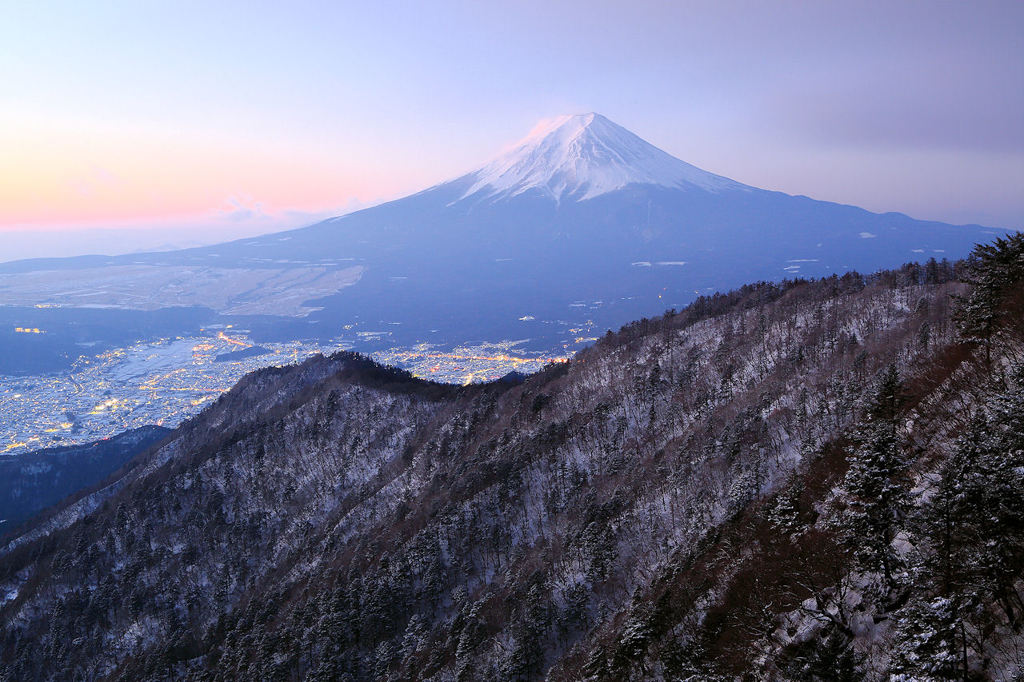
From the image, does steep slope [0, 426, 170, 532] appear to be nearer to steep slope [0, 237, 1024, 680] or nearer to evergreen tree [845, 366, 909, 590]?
steep slope [0, 237, 1024, 680]

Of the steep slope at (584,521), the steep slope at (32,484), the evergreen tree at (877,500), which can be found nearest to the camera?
the evergreen tree at (877,500)

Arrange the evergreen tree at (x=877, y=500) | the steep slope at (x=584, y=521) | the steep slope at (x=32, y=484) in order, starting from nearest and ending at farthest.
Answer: the evergreen tree at (x=877, y=500) < the steep slope at (x=584, y=521) < the steep slope at (x=32, y=484)

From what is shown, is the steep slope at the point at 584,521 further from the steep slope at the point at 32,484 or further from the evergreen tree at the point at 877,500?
the steep slope at the point at 32,484

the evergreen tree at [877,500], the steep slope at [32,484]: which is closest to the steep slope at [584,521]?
the evergreen tree at [877,500]

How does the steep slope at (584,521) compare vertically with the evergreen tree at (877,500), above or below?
below

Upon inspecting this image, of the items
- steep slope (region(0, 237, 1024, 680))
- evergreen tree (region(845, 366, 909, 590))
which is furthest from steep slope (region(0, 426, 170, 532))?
evergreen tree (region(845, 366, 909, 590))

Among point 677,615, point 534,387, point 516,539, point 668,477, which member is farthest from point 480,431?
point 677,615

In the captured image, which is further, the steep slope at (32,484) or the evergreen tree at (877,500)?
the steep slope at (32,484)

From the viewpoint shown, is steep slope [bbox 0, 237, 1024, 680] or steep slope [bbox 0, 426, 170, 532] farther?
steep slope [bbox 0, 426, 170, 532]

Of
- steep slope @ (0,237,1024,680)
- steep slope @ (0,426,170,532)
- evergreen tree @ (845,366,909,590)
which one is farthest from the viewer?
steep slope @ (0,426,170,532)

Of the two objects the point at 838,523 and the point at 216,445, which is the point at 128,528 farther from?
the point at 838,523
